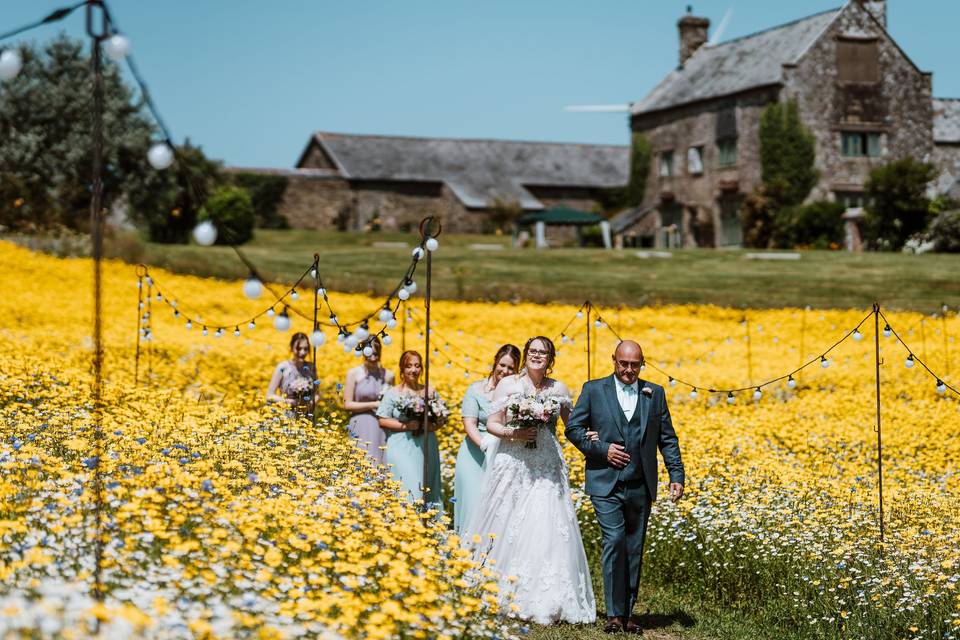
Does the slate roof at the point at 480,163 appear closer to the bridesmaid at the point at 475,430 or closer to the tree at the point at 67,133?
the tree at the point at 67,133

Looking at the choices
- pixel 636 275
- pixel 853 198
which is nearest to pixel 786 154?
pixel 853 198

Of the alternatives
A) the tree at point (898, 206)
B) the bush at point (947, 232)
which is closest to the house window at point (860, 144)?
the tree at point (898, 206)

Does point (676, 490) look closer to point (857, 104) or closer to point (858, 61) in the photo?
point (857, 104)

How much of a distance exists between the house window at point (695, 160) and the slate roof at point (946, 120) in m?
11.0

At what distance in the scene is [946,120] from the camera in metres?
58.7

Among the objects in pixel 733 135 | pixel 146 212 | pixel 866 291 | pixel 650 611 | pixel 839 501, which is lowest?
pixel 650 611

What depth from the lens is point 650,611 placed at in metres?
9.91

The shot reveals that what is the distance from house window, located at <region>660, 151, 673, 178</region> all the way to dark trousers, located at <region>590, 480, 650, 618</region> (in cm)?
5042

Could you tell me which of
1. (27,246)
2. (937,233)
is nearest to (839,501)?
(27,246)

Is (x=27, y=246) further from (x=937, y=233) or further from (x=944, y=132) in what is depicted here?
(x=944, y=132)

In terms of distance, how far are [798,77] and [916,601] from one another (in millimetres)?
46058

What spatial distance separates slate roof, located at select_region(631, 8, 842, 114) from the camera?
5191 cm

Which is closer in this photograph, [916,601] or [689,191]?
[916,601]

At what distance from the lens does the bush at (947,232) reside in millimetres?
42312
